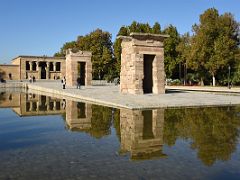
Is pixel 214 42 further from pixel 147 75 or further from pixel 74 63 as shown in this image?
pixel 147 75

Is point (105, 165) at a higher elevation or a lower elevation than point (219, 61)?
lower

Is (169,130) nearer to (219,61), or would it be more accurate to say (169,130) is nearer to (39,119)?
(39,119)

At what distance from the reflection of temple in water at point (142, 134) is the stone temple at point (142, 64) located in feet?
33.9

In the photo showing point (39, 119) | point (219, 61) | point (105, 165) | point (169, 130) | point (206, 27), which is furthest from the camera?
point (206, 27)

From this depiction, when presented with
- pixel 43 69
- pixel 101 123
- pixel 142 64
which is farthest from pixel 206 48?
pixel 43 69

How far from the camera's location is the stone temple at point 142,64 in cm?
2408

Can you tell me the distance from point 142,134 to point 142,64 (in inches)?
606

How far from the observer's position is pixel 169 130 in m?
10.1

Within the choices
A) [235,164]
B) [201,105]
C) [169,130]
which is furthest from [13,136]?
[201,105]

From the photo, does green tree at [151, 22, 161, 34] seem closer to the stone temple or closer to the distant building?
the stone temple

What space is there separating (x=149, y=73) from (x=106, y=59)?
37671mm

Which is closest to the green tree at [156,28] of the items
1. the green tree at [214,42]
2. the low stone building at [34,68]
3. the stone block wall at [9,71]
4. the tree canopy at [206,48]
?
the tree canopy at [206,48]

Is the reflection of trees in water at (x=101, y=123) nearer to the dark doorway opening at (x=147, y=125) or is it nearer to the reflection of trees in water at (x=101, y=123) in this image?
the reflection of trees in water at (x=101, y=123)

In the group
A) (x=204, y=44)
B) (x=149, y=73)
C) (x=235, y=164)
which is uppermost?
(x=204, y=44)
